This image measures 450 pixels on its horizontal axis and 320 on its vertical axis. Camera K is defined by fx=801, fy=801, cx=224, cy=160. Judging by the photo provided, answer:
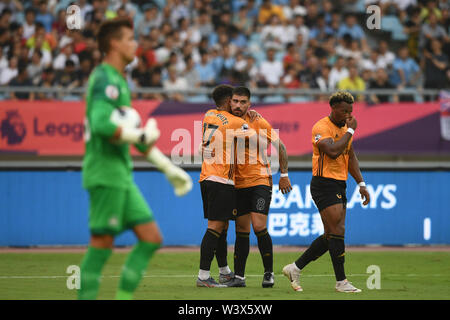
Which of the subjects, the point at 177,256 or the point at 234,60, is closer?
the point at 177,256

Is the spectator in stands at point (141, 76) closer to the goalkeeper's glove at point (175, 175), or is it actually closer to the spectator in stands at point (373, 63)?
the spectator in stands at point (373, 63)

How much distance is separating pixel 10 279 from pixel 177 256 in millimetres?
4262

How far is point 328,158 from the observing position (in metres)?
9.64

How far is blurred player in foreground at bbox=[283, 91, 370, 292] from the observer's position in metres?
9.39

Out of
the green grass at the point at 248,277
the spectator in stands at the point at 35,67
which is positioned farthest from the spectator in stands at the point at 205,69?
the green grass at the point at 248,277

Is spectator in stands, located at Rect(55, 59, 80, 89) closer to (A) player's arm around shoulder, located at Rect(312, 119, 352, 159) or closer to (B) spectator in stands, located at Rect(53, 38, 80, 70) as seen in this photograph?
(B) spectator in stands, located at Rect(53, 38, 80, 70)

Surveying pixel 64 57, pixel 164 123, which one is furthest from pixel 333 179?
pixel 64 57

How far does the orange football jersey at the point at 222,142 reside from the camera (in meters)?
10.1

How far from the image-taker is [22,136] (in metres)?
15.8

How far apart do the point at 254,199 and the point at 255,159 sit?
0.52 meters

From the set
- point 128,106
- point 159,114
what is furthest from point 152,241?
point 159,114

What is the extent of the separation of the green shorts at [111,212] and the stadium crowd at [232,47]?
10264 millimetres

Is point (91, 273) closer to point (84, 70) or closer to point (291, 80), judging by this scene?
point (84, 70)
